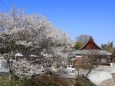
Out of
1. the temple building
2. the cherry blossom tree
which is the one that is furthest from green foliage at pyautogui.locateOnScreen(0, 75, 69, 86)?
the temple building

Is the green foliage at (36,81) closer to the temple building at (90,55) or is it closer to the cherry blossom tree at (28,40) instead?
the cherry blossom tree at (28,40)

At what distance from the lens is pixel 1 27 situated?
18453 millimetres

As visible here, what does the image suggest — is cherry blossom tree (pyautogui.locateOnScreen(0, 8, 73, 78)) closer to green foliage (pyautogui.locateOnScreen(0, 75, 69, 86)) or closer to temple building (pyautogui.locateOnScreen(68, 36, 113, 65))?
green foliage (pyautogui.locateOnScreen(0, 75, 69, 86))

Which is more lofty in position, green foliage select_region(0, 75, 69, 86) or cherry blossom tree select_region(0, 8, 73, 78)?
cherry blossom tree select_region(0, 8, 73, 78)

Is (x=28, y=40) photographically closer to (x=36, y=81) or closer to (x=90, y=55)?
(x=36, y=81)

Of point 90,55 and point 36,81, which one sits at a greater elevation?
point 90,55

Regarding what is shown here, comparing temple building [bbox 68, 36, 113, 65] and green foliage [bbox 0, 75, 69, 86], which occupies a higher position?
temple building [bbox 68, 36, 113, 65]

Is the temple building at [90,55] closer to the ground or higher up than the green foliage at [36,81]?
higher up

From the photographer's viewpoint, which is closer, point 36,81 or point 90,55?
point 36,81

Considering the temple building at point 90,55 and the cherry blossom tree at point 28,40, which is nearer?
the cherry blossom tree at point 28,40

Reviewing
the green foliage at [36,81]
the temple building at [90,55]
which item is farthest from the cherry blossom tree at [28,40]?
the temple building at [90,55]

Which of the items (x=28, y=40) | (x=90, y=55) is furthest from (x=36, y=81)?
(x=90, y=55)

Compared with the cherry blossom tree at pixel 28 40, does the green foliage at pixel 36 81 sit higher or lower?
lower

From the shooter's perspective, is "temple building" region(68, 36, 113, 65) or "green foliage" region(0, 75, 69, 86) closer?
"green foliage" region(0, 75, 69, 86)
